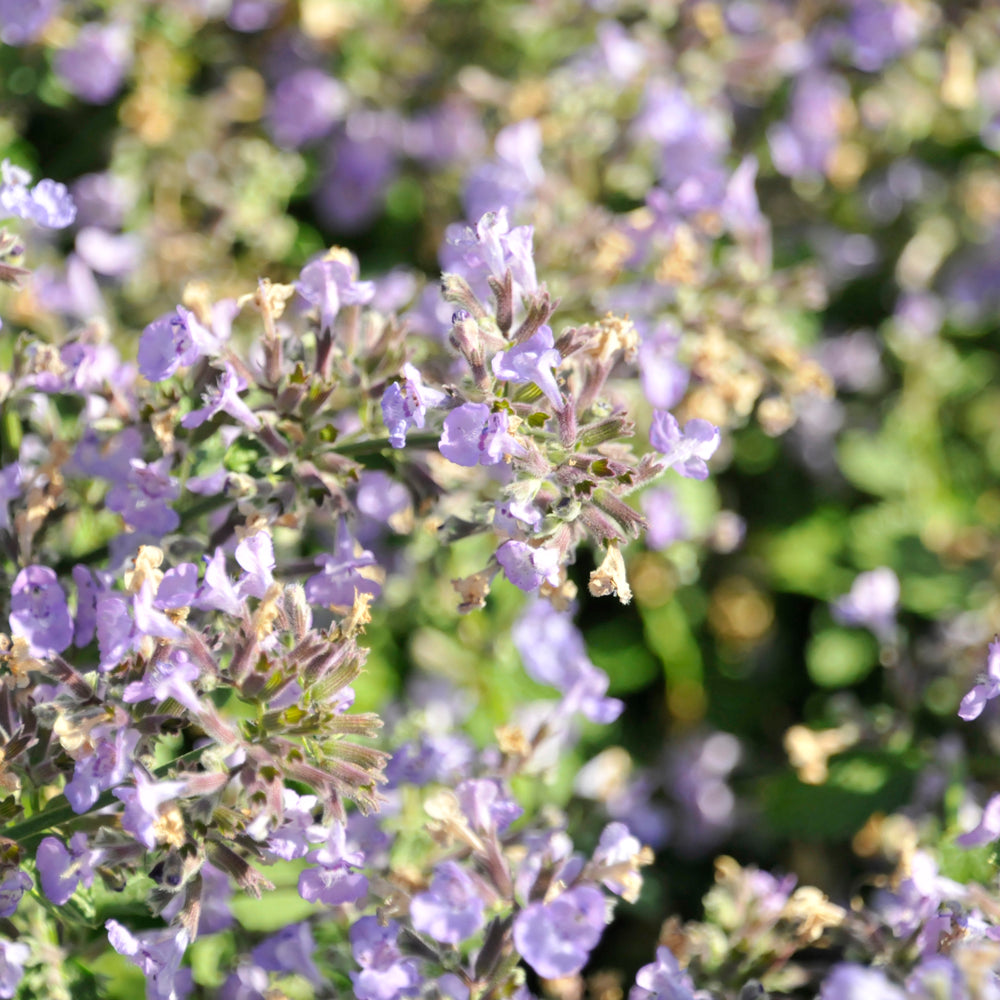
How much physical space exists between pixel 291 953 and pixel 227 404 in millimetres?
1281

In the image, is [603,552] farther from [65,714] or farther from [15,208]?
[15,208]

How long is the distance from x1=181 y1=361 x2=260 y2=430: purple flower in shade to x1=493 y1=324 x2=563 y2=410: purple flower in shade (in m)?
0.54

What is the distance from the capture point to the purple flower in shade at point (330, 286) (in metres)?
2.35

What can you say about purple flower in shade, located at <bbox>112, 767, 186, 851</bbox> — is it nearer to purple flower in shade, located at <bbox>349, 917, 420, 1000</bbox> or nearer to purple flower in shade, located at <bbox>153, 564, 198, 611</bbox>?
purple flower in shade, located at <bbox>153, 564, 198, 611</bbox>

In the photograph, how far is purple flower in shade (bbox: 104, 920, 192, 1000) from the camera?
2062 mm

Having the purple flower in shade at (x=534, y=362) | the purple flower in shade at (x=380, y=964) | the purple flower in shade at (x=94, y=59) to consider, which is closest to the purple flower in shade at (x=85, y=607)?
the purple flower in shade at (x=380, y=964)

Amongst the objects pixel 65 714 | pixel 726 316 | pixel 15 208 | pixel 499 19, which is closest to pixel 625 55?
pixel 499 19

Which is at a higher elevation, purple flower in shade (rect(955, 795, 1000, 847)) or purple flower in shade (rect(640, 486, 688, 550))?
purple flower in shade (rect(955, 795, 1000, 847))

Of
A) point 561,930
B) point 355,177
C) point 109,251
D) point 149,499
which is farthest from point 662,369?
point 109,251

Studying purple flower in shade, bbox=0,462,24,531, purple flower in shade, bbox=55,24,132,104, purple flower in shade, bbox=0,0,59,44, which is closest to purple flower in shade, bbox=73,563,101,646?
purple flower in shade, bbox=0,462,24,531

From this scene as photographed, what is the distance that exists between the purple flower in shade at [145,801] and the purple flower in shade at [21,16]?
2.64 m

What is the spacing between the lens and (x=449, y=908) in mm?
2123

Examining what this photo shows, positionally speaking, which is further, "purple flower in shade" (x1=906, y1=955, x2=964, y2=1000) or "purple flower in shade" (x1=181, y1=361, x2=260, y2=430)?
"purple flower in shade" (x1=181, y1=361, x2=260, y2=430)

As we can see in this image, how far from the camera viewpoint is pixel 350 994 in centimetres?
254
